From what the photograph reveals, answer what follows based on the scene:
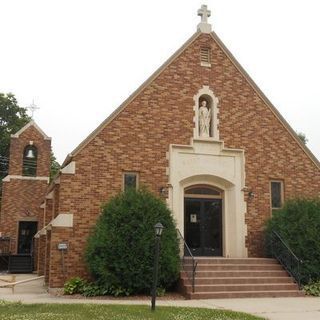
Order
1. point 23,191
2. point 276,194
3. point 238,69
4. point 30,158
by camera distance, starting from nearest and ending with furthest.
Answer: point 276,194, point 238,69, point 23,191, point 30,158

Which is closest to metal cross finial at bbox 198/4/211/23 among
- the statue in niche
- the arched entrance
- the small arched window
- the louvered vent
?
the louvered vent

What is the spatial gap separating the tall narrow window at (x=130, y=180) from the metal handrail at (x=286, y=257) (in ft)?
16.0

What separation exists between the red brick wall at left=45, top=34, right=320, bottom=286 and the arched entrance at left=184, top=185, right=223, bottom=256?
45.8 inches

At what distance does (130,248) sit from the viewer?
1355cm

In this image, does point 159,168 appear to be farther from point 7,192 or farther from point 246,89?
point 7,192

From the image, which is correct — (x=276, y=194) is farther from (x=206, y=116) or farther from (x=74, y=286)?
(x=74, y=286)

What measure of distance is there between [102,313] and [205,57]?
11082 mm

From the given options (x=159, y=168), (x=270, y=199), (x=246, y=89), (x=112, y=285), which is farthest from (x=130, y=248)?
(x=246, y=89)

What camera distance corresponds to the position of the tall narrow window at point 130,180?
16047mm

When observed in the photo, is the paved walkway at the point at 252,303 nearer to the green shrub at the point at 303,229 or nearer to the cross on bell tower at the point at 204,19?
the green shrub at the point at 303,229

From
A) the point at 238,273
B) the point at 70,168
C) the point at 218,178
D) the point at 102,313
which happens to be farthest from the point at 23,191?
the point at 102,313

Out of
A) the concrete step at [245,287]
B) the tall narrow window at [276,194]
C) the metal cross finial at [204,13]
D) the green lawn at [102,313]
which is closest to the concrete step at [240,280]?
the concrete step at [245,287]

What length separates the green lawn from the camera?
9469 mm

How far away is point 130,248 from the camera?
534 inches
